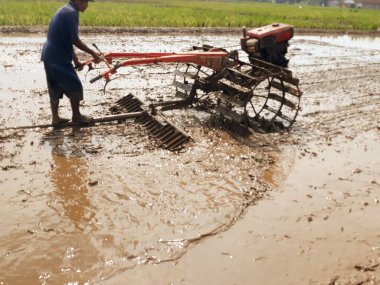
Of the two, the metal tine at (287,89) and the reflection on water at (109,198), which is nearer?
→ the reflection on water at (109,198)

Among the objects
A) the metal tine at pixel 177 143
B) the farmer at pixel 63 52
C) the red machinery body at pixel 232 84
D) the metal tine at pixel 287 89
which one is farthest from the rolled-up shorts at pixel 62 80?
the metal tine at pixel 287 89

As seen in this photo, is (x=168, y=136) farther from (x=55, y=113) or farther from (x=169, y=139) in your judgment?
(x=55, y=113)

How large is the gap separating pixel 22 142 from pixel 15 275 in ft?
8.91

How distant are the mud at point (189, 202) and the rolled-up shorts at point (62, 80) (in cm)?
57

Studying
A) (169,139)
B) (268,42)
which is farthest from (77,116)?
(268,42)

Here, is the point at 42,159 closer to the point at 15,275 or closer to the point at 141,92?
the point at 15,275

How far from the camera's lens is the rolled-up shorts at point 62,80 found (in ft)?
18.0

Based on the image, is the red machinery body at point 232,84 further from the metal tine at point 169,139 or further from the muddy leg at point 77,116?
the muddy leg at point 77,116

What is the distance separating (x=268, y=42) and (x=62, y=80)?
353 centimetres

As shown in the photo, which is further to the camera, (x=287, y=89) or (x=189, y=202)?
(x=287, y=89)

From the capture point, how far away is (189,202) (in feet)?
14.1

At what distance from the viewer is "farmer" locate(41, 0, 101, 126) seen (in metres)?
5.27

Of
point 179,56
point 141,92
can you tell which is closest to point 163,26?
point 141,92

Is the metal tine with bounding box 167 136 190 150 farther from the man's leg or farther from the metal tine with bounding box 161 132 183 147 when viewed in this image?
the man's leg
